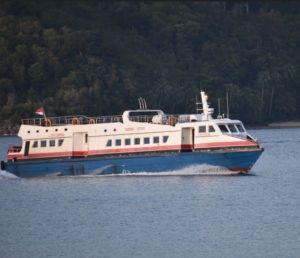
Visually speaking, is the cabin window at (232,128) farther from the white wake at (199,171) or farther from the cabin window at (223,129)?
the white wake at (199,171)

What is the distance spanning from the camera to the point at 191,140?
39375 millimetres

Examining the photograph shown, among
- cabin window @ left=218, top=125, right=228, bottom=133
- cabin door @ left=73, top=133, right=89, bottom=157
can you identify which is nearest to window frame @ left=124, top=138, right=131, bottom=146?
cabin door @ left=73, top=133, right=89, bottom=157

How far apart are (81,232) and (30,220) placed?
4303 millimetres

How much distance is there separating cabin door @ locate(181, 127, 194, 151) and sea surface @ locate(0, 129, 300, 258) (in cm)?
153

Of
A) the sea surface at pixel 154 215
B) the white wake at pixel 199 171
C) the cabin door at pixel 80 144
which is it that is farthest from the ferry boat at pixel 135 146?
the sea surface at pixel 154 215

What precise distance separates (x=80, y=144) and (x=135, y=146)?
4.94 metres

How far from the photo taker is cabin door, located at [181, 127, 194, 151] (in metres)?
39.2

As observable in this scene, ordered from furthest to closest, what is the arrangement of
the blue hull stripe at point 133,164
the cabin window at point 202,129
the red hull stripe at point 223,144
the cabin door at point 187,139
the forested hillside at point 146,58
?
the forested hillside at point 146,58
the cabin door at point 187,139
the cabin window at point 202,129
the blue hull stripe at point 133,164
the red hull stripe at point 223,144

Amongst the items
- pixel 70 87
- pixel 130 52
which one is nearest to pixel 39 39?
pixel 70 87

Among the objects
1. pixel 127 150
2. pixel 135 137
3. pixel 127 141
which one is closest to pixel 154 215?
pixel 127 150

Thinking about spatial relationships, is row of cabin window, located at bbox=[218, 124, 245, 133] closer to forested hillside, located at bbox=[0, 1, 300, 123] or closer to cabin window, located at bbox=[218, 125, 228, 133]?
cabin window, located at bbox=[218, 125, 228, 133]

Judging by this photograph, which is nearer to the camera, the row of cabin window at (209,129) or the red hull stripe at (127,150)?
the red hull stripe at (127,150)

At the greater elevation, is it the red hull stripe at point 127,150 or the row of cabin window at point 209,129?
the row of cabin window at point 209,129

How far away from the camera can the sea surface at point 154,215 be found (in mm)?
24812
